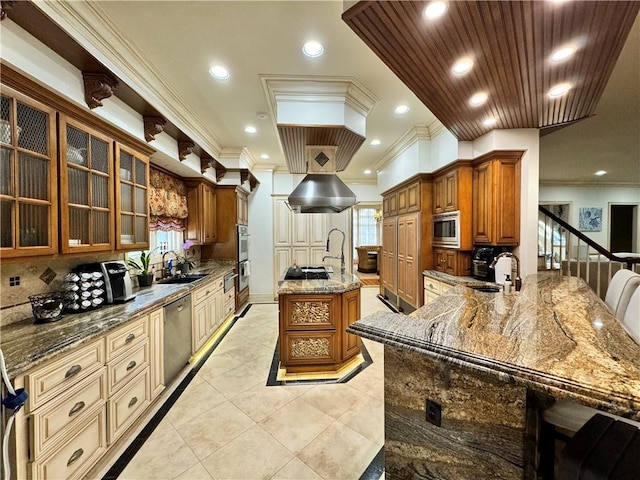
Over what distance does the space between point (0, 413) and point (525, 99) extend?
404cm

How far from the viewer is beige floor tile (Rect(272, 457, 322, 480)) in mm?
1587

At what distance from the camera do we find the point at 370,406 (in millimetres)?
2240

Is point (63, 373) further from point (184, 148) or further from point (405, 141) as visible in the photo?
point (405, 141)

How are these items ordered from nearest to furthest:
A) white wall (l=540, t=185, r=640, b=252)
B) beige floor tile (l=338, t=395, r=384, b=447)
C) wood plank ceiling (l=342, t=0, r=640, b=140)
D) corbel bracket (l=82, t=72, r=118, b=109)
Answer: wood plank ceiling (l=342, t=0, r=640, b=140)
corbel bracket (l=82, t=72, r=118, b=109)
beige floor tile (l=338, t=395, r=384, b=447)
white wall (l=540, t=185, r=640, b=252)

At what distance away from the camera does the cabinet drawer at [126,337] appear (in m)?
1.73

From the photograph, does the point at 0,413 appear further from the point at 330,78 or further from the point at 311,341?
the point at 330,78

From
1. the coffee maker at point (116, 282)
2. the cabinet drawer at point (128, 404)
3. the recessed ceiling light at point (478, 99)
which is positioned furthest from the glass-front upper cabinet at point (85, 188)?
the recessed ceiling light at point (478, 99)

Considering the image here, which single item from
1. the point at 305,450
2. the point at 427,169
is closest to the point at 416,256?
the point at 427,169

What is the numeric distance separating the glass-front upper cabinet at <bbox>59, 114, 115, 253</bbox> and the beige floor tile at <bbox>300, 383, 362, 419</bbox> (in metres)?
2.19

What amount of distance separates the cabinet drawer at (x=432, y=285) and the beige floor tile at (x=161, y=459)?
10.3 ft

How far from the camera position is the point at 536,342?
3.61 feet

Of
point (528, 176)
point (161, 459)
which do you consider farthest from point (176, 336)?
point (528, 176)

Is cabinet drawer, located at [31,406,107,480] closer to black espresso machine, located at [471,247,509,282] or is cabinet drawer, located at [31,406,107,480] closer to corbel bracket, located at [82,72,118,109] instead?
corbel bracket, located at [82,72,118,109]

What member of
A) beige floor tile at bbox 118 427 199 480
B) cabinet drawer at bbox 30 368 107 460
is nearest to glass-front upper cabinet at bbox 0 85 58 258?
cabinet drawer at bbox 30 368 107 460
